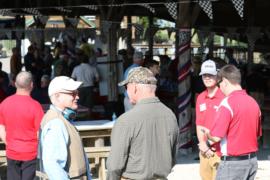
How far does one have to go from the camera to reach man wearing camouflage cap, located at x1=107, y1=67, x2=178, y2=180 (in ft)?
12.5

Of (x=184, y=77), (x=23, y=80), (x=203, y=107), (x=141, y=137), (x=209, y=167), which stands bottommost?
(x=209, y=167)

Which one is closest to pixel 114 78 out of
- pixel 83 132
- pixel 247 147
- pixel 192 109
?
pixel 192 109

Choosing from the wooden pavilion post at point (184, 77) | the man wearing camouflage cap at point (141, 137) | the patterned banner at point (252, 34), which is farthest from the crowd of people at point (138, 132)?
the patterned banner at point (252, 34)

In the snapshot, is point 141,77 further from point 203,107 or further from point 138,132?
point 203,107

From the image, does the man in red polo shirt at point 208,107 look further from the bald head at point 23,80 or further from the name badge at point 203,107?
the bald head at point 23,80

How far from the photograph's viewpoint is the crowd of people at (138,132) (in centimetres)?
385

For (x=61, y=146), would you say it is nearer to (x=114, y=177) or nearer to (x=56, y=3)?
(x=114, y=177)

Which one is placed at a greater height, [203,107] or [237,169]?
[203,107]

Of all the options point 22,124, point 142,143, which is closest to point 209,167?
point 22,124

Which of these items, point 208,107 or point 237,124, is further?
point 208,107

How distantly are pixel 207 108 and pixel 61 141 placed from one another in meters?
2.31

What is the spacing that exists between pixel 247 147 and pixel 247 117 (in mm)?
242

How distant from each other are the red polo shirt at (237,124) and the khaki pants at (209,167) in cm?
83

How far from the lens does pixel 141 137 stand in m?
3.86
